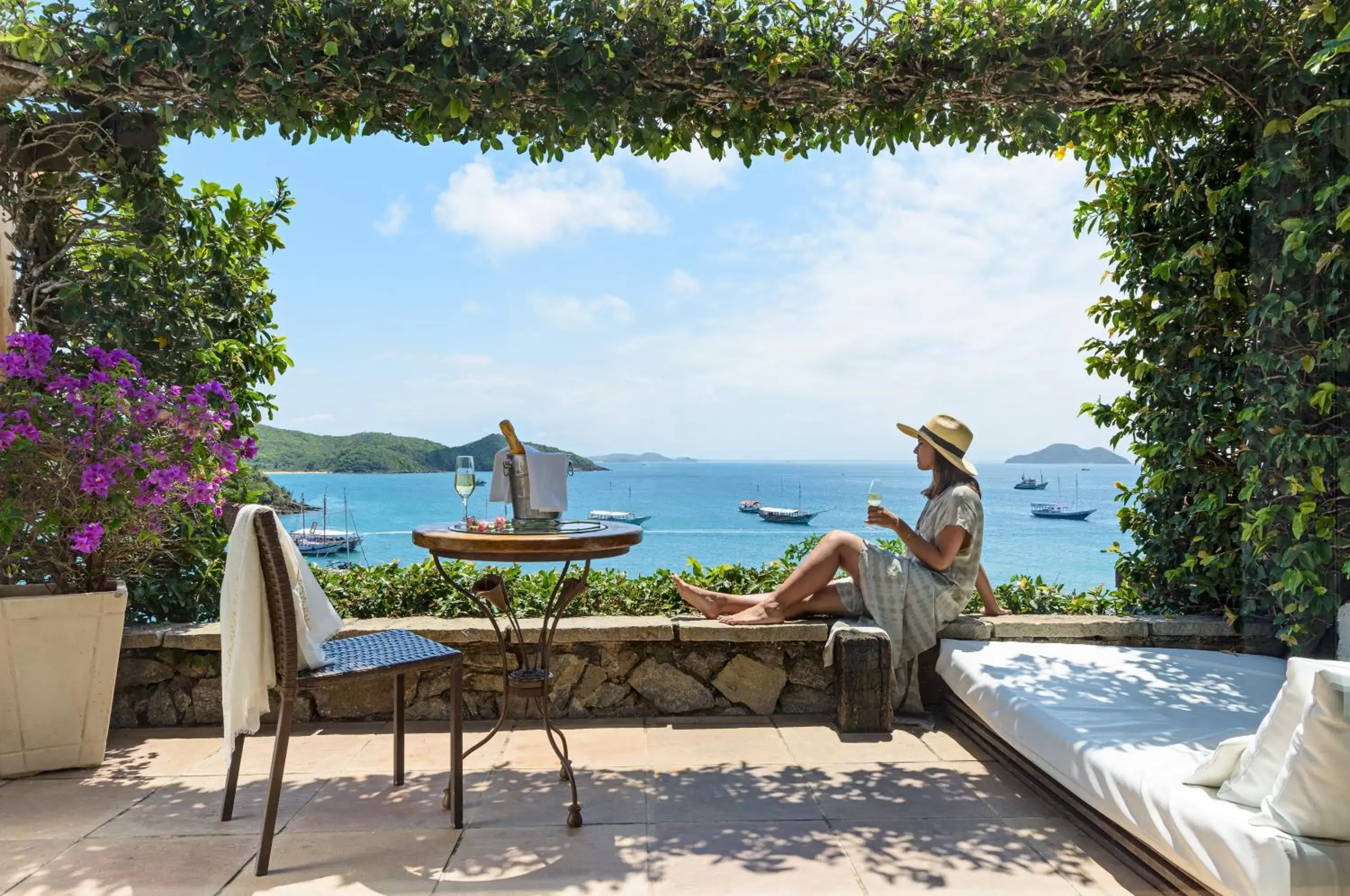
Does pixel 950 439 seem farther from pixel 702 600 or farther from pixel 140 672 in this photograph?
pixel 140 672

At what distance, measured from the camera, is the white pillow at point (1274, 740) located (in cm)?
167

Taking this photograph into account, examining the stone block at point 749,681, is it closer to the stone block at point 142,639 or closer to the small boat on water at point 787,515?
the stone block at point 142,639

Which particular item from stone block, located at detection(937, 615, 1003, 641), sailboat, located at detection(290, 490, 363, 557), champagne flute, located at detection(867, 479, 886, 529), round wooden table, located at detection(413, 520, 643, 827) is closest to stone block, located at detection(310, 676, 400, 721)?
round wooden table, located at detection(413, 520, 643, 827)

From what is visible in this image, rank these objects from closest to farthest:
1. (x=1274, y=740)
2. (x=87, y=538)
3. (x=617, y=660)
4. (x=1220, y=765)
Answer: (x=1274, y=740)
(x=1220, y=765)
(x=87, y=538)
(x=617, y=660)

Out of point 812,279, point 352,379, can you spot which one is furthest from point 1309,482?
point 352,379

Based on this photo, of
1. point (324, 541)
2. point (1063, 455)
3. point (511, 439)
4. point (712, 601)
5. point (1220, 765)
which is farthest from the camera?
point (1063, 455)

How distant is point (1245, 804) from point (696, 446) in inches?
1496

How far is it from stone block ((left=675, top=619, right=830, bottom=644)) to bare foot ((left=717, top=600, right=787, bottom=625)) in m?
0.03

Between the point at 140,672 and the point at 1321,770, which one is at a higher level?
the point at 1321,770

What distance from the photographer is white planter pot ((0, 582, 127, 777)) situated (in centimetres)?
307

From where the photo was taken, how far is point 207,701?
144 inches

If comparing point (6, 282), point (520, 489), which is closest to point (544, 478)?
point (520, 489)

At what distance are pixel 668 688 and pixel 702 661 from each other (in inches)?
7.2

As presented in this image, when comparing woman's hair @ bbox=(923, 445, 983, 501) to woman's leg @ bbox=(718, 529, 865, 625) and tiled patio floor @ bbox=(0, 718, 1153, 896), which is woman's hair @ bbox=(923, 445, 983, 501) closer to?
woman's leg @ bbox=(718, 529, 865, 625)
